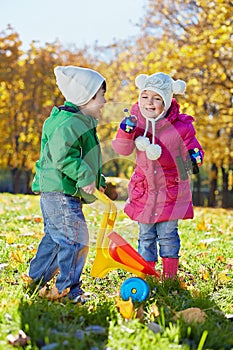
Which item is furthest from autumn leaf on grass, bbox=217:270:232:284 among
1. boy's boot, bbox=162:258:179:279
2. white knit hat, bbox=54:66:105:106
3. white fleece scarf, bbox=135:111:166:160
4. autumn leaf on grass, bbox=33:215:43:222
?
autumn leaf on grass, bbox=33:215:43:222

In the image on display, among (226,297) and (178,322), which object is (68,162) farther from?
(226,297)

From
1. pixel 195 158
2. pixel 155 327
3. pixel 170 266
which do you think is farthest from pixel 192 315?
pixel 195 158

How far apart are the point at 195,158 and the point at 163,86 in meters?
0.56

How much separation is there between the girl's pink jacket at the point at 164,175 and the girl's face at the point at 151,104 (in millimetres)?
63

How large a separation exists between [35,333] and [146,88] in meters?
2.04

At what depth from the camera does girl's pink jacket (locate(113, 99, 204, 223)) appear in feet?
12.4

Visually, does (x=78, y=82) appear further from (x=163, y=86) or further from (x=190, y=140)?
(x=190, y=140)

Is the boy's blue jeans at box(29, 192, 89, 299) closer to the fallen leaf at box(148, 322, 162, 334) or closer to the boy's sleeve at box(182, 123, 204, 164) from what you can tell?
the fallen leaf at box(148, 322, 162, 334)

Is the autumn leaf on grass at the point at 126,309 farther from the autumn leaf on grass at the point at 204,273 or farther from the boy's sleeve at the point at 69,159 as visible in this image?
the autumn leaf on grass at the point at 204,273

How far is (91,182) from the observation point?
309 centimetres

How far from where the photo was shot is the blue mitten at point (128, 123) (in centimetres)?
355

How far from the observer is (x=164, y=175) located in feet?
12.6

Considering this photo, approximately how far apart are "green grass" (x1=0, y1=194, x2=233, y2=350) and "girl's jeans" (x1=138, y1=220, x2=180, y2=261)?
128 millimetres

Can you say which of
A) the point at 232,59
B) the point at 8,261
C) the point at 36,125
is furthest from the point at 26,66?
the point at 8,261
